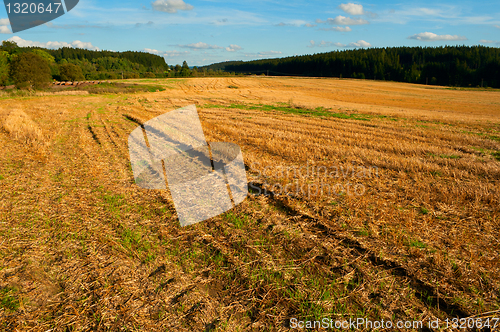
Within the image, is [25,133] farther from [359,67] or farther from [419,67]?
[419,67]

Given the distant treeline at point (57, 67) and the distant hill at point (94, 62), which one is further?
the distant hill at point (94, 62)

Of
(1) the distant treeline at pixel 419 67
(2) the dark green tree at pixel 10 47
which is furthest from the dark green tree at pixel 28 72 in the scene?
(1) the distant treeline at pixel 419 67

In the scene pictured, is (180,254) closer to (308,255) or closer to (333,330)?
(308,255)

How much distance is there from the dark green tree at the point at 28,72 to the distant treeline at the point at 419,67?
330ft

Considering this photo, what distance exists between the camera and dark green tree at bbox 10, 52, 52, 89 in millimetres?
42344

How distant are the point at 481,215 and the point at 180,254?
614 centimetres

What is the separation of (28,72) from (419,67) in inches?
5506

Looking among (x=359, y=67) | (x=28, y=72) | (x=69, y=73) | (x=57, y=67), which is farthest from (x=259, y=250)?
(x=359, y=67)

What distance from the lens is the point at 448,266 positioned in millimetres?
4059

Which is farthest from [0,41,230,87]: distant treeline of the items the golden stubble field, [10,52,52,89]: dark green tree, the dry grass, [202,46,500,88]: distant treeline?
[202,46,500,88]: distant treeline

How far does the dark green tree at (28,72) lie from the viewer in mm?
42344

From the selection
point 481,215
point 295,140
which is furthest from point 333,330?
point 295,140

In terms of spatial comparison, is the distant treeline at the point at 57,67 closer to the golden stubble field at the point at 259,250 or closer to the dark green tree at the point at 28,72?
the dark green tree at the point at 28,72

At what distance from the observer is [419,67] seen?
4771 inches
